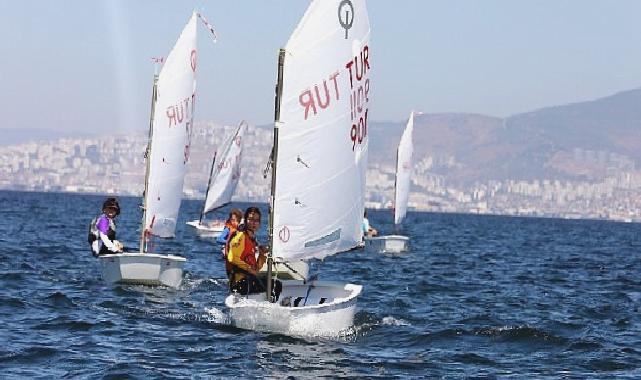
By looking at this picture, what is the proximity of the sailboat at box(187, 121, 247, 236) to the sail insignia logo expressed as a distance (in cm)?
4160

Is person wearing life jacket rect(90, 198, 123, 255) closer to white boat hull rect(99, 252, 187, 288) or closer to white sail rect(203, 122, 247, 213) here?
white boat hull rect(99, 252, 187, 288)

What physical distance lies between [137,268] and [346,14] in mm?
9457

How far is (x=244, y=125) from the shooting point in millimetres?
66312

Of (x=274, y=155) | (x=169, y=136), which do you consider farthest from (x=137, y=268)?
(x=274, y=155)

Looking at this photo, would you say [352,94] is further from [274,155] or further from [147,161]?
[147,161]

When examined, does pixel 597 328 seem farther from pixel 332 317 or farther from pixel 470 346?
pixel 332 317

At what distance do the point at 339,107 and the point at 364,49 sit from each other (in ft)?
5.05

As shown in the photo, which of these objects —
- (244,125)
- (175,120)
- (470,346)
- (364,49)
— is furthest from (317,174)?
(244,125)

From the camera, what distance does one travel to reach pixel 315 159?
20.9m

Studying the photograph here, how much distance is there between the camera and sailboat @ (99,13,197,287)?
100ft

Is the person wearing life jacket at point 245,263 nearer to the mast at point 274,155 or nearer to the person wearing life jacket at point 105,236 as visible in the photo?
the mast at point 274,155

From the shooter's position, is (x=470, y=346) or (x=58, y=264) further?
(x=58, y=264)

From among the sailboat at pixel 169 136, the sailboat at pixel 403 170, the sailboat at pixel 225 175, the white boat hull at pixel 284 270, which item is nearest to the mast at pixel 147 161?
the sailboat at pixel 169 136

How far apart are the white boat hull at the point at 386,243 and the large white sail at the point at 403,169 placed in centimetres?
540
